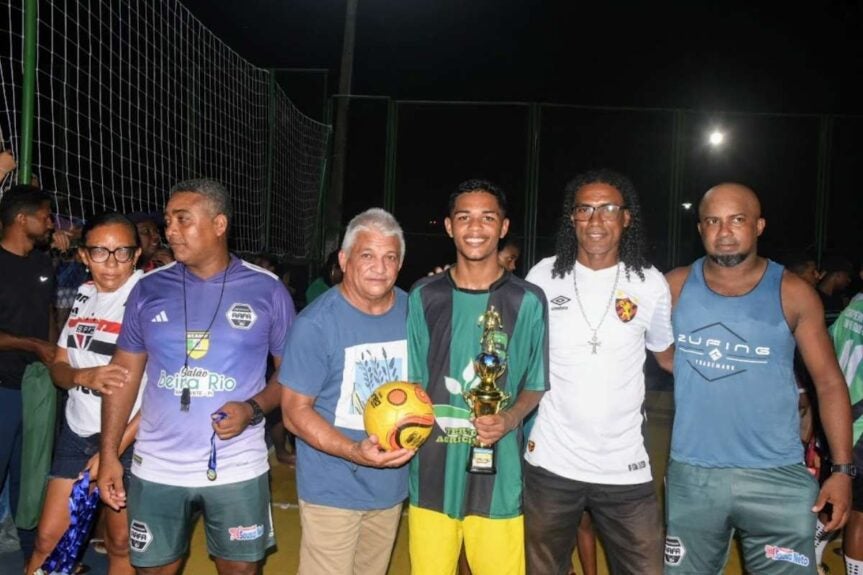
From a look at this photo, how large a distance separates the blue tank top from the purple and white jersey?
2077mm

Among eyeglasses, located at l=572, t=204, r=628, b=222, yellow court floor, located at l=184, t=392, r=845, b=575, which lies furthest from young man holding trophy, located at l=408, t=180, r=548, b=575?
yellow court floor, located at l=184, t=392, r=845, b=575

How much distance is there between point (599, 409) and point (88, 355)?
2.81m

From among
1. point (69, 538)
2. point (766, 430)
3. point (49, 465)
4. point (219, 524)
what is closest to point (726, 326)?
point (766, 430)

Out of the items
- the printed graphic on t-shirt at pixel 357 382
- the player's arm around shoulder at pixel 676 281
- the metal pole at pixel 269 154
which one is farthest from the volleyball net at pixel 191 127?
the player's arm around shoulder at pixel 676 281

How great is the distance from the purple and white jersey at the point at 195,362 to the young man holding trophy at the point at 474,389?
2.66 ft

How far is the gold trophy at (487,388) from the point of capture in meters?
3.15

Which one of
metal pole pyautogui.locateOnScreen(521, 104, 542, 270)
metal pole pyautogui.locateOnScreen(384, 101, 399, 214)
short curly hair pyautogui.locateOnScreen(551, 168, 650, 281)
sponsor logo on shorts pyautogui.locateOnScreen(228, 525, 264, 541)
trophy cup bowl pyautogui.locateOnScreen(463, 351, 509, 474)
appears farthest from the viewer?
metal pole pyautogui.locateOnScreen(384, 101, 399, 214)

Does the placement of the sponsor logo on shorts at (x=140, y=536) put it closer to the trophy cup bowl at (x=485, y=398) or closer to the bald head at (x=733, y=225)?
the trophy cup bowl at (x=485, y=398)

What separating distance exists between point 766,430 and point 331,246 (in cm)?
932

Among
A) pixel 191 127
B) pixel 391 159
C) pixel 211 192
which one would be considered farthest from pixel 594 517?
pixel 391 159

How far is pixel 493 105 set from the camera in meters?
12.2

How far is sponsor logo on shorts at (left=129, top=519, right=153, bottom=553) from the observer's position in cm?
343

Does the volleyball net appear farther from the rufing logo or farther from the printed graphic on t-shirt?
the rufing logo

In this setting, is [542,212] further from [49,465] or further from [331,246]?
[49,465]
